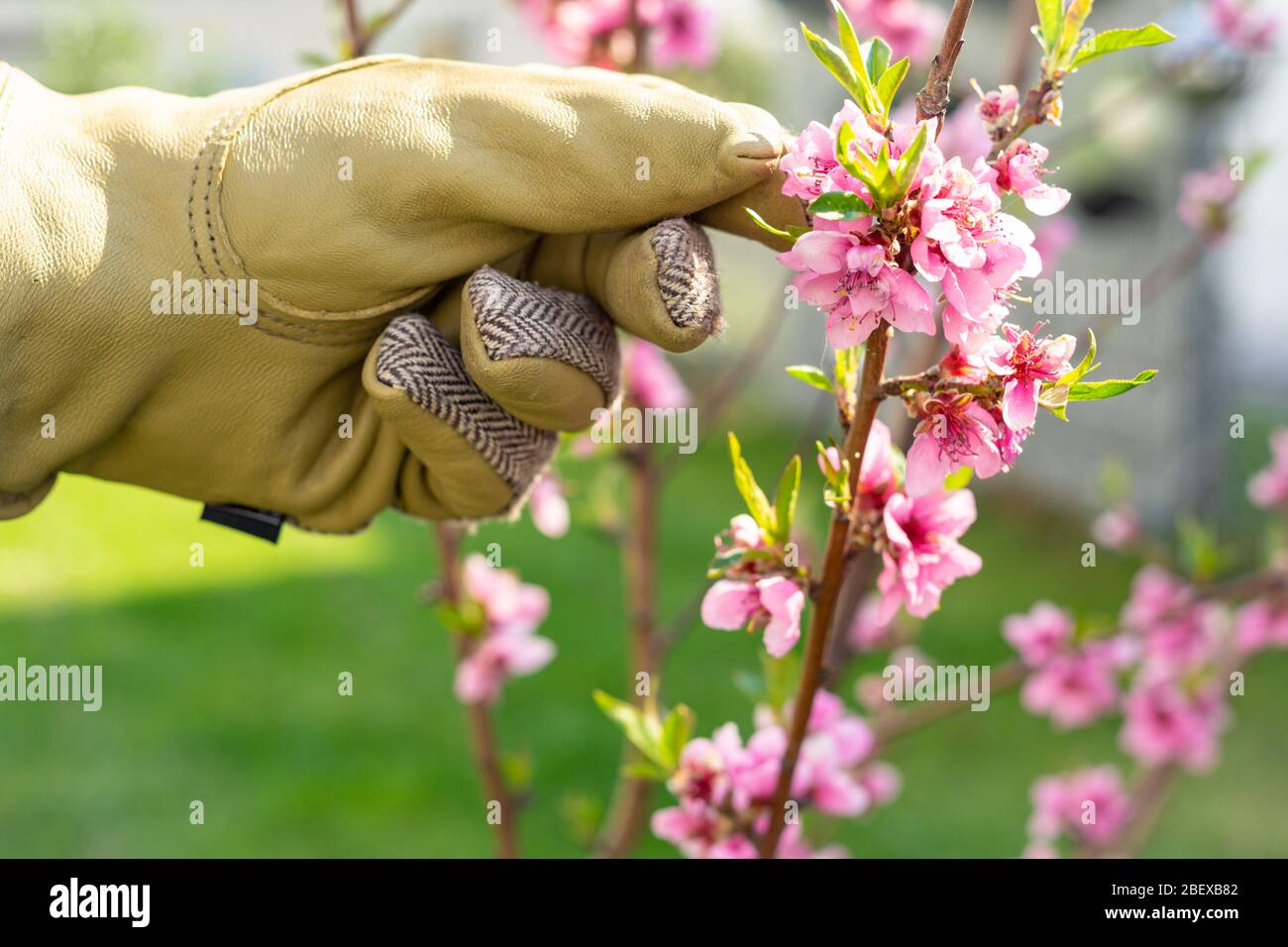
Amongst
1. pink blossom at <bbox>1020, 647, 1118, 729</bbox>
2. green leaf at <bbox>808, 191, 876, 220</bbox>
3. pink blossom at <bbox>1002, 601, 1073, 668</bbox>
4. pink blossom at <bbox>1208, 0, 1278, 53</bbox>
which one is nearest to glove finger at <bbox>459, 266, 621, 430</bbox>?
green leaf at <bbox>808, 191, 876, 220</bbox>

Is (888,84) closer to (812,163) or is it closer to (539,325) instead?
(812,163)

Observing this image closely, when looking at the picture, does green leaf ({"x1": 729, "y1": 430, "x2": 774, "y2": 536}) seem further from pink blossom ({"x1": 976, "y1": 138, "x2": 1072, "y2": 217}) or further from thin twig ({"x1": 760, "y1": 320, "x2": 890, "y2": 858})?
pink blossom ({"x1": 976, "y1": 138, "x2": 1072, "y2": 217})

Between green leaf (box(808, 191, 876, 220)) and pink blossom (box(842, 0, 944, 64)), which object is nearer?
green leaf (box(808, 191, 876, 220))

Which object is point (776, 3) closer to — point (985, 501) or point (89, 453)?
point (985, 501)

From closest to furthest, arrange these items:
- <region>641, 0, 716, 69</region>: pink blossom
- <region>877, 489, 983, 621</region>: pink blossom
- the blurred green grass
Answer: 1. <region>877, 489, 983, 621</region>: pink blossom
2. <region>641, 0, 716, 69</region>: pink blossom
3. the blurred green grass

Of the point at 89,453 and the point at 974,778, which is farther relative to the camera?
the point at 974,778

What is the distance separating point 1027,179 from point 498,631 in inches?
50.2

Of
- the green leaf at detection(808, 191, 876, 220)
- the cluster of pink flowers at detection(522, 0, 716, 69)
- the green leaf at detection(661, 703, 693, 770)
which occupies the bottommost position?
the green leaf at detection(661, 703, 693, 770)

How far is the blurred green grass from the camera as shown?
3.48 meters

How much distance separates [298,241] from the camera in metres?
1.20

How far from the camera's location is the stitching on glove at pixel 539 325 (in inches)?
45.2

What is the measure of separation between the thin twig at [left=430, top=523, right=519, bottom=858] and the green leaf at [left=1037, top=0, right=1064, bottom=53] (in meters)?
1.15

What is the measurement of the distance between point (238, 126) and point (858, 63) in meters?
0.61
